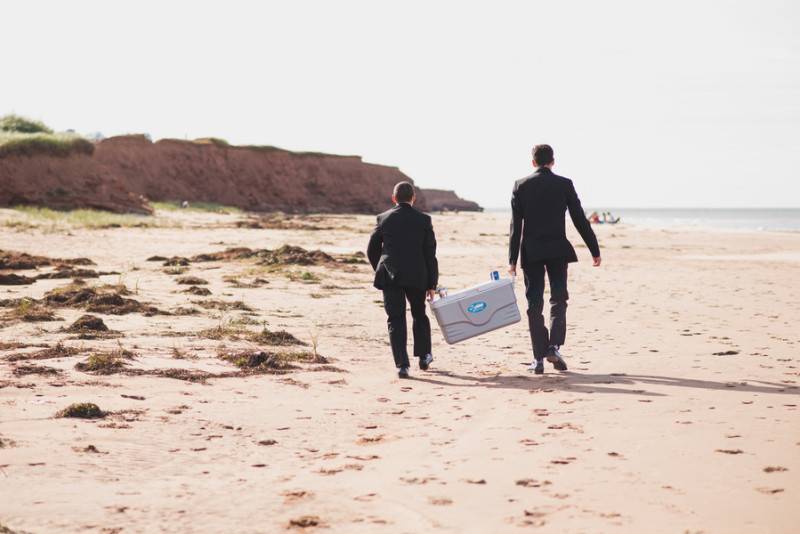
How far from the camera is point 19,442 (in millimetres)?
4715

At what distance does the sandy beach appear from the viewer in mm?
3807

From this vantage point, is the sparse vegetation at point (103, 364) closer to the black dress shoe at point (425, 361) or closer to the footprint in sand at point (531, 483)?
the black dress shoe at point (425, 361)

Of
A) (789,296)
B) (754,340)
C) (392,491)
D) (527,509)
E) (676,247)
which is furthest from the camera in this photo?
(676,247)

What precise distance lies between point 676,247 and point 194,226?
57.8 feet

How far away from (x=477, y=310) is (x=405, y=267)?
0.82 m

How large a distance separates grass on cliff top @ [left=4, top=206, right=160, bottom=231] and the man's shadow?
20.1 meters

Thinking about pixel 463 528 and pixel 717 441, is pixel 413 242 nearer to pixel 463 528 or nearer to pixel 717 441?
pixel 717 441

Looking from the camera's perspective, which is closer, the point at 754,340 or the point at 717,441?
the point at 717,441

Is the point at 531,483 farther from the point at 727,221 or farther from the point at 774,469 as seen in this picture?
the point at 727,221

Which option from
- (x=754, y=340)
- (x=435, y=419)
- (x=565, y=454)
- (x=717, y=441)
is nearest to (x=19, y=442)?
(x=435, y=419)

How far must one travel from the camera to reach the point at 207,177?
58.2 m

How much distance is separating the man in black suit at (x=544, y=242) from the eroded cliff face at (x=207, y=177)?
30.5 meters

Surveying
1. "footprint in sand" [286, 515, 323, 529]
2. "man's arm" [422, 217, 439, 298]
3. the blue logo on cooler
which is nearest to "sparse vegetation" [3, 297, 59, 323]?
"man's arm" [422, 217, 439, 298]

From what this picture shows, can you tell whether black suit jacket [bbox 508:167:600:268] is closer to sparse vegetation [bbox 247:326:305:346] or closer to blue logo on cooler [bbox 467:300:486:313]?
blue logo on cooler [bbox 467:300:486:313]
